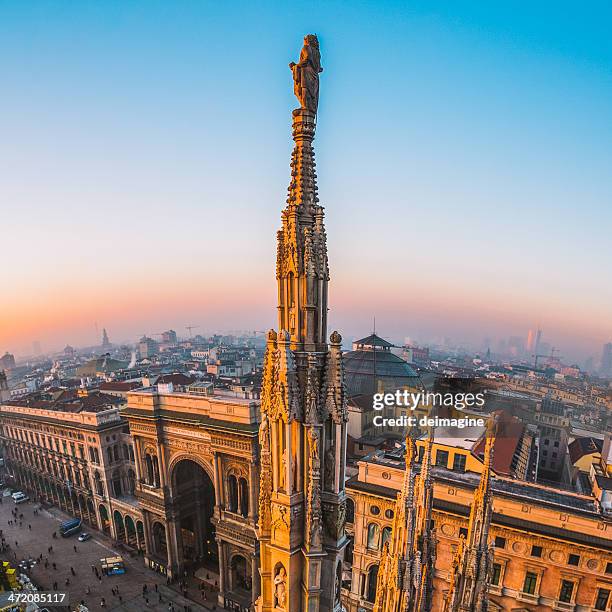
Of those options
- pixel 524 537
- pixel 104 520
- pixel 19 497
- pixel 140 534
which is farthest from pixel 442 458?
pixel 19 497

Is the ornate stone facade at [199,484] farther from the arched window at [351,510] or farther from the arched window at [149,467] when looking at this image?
the arched window at [351,510]

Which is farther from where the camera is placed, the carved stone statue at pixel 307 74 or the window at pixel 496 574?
the window at pixel 496 574

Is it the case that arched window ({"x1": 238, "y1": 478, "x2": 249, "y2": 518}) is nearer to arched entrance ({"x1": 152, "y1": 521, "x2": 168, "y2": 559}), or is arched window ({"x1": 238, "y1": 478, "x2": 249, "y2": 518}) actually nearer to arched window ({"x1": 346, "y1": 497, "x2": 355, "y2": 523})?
arched window ({"x1": 346, "y1": 497, "x2": 355, "y2": 523})

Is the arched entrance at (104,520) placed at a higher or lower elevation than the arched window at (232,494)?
lower

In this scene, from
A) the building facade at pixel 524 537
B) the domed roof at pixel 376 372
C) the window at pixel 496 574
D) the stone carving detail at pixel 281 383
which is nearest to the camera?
the stone carving detail at pixel 281 383

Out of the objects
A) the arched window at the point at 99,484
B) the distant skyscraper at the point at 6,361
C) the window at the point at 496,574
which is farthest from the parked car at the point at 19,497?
the distant skyscraper at the point at 6,361
